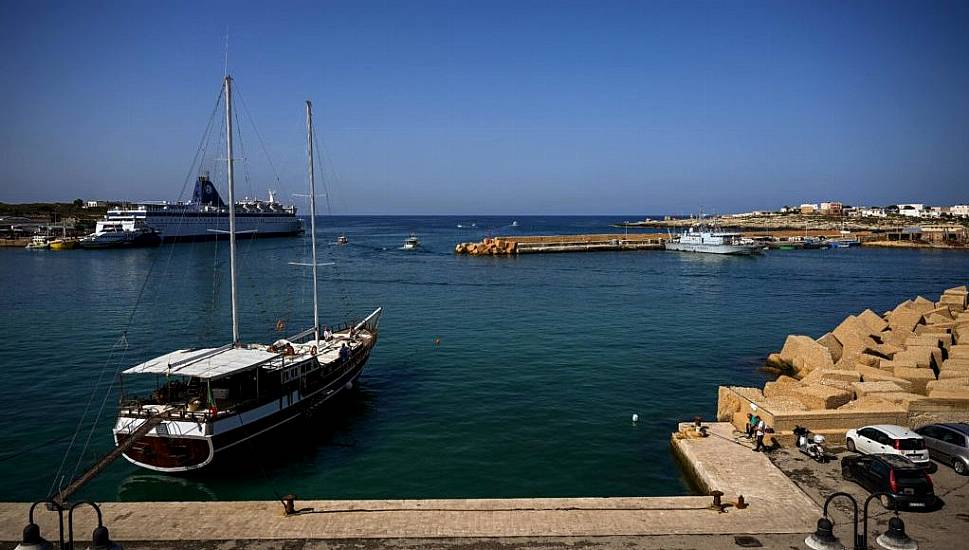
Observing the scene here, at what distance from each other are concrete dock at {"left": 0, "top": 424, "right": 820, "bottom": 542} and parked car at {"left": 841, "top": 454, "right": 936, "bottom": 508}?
1.60 m

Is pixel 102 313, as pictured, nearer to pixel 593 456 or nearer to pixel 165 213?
pixel 593 456

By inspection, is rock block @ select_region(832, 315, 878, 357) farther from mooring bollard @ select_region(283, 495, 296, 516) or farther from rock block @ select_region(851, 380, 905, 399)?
mooring bollard @ select_region(283, 495, 296, 516)

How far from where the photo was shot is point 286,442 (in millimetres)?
25062

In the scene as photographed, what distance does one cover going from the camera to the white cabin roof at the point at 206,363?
21764 mm

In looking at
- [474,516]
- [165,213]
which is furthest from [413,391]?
[165,213]

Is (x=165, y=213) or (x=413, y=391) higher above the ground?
(x=165, y=213)

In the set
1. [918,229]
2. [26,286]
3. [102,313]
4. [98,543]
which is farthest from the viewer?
[918,229]

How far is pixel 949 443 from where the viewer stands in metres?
18.2

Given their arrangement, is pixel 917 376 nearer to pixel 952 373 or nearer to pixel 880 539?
pixel 952 373

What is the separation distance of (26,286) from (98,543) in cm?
7191

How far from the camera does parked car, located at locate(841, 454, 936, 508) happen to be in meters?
15.3

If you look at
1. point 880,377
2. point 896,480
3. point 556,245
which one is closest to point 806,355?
point 880,377

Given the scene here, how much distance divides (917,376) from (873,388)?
2.93 metres

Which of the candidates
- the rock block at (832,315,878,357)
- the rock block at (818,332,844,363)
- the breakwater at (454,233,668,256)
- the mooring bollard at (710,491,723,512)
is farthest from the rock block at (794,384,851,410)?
the breakwater at (454,233,668,256)
